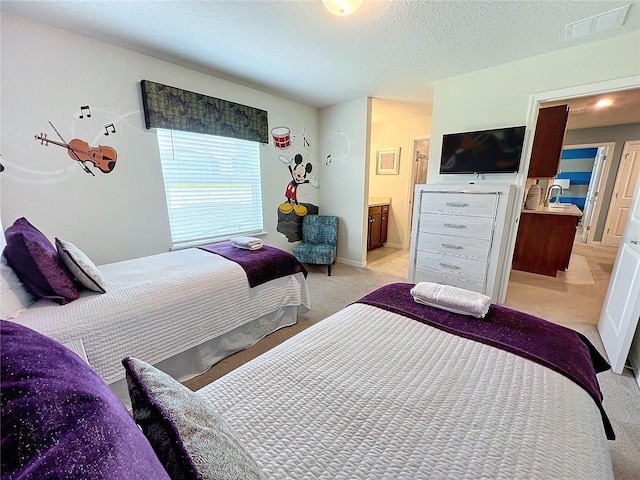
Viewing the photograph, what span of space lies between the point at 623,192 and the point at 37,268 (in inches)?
328

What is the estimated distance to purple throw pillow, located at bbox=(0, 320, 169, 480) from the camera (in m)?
0.32

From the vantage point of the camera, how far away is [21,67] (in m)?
1.89

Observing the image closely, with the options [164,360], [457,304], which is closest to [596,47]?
[457,304]

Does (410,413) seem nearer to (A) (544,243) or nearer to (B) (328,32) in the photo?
(B) (328,32)

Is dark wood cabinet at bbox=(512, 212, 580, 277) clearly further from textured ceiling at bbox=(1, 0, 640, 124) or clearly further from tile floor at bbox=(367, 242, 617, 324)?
textured ceiling at bbox=(1, 0, 640, 124)

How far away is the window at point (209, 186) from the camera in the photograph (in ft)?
9.08

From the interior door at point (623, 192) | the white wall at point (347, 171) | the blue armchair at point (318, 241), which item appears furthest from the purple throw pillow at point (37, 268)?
the interior door at point (623, 192)

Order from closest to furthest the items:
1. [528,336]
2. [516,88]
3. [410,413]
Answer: [410,413], [528,336], [516,88]

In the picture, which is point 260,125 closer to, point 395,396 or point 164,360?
point 164,360

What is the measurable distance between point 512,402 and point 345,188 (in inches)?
137

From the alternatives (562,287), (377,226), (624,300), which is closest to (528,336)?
(624,300)

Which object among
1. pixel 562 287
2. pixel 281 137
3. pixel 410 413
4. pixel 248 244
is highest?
pixel 281 137

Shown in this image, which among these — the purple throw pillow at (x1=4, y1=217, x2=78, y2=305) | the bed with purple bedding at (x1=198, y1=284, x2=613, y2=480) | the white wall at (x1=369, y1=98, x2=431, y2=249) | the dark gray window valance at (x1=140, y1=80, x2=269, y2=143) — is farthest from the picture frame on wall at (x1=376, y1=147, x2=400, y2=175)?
the purple throw pillow at (x1=4, y1=217, x2=78, y2=305)

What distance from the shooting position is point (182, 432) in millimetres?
498
